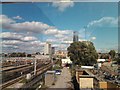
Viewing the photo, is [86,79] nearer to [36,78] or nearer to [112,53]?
[112,53]

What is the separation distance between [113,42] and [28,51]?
3.08 ft

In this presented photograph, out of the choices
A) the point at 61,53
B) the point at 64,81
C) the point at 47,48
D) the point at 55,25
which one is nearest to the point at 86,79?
the point at 64,81

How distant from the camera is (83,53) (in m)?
2.00

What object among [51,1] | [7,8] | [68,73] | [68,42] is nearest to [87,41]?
[68,42]

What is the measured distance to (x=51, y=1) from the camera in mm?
1861

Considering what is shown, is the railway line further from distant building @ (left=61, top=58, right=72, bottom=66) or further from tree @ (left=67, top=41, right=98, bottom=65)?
tree @ (left=67, top=41, right=98, bottom=65)

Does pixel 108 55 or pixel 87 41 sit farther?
pixel 87 41

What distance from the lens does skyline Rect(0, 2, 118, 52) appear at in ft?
6.51

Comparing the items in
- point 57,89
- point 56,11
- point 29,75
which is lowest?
point 57,89

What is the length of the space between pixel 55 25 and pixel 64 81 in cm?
67

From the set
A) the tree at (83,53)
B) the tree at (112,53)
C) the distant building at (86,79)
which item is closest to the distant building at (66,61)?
the tree at (83,53)

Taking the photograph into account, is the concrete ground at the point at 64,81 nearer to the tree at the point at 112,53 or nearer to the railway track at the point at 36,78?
the railway track at the point at 36,78

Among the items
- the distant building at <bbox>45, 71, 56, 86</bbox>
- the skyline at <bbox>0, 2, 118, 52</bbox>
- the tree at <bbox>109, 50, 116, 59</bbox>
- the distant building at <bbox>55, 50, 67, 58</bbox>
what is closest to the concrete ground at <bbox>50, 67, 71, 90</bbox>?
the distant building at <bbox>45, 71, 56, 86</bbox>

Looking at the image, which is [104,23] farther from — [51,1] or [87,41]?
[51,1]
